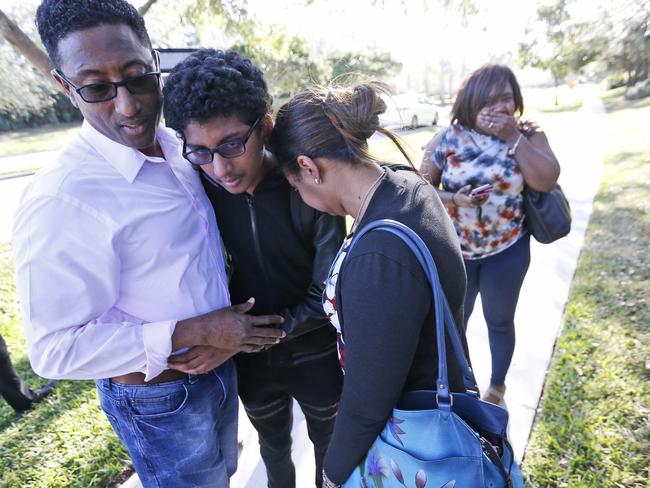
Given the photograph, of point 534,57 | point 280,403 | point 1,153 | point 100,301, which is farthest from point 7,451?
point 534,57

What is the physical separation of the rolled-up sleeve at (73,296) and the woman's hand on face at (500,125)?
1807 mm

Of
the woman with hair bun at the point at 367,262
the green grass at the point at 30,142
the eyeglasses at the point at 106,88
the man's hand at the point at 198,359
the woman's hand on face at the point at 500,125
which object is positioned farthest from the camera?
the green grass at the point at 30,142

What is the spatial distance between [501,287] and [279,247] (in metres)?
1.48

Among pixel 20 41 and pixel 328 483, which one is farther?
pixel 20 41

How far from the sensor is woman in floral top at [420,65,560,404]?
7.07ft

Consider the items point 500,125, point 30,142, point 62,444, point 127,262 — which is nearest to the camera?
point 127,262

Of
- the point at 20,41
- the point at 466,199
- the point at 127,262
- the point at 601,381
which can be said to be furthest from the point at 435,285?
the point at 20,41

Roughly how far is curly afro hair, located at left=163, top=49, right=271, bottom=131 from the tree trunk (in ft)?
12.6

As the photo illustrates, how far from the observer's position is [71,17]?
1161 mm

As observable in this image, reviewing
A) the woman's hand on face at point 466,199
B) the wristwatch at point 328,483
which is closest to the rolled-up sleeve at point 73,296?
the wristwatch at point 328,483

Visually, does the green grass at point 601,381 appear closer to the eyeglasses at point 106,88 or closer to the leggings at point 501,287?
the leggings at point 501,287

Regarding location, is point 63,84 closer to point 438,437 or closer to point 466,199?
point 438,437

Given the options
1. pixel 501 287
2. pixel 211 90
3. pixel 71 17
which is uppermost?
pixel 71 17

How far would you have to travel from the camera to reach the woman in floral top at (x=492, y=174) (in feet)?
7.07
